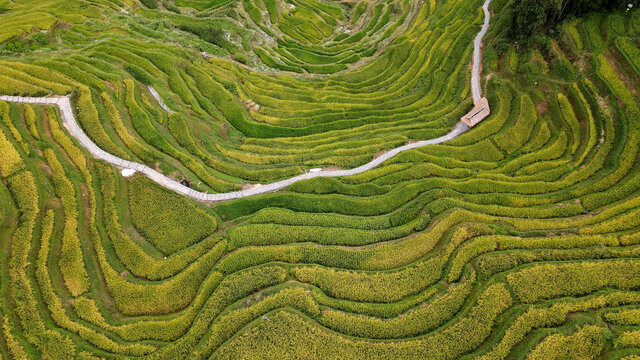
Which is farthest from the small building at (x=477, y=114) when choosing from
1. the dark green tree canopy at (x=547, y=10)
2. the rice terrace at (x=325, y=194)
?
the dark green tree canopy at (x=547, y=10)

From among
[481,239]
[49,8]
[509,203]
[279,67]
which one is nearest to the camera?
[481,239]

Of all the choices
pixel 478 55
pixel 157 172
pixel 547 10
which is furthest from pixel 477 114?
pixel 157 172

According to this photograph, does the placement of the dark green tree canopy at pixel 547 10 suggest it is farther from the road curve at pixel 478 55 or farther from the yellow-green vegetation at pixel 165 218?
the yellow-green vegetation at pixel 165 218

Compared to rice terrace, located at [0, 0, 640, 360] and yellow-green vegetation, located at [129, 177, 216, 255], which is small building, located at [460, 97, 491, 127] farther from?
yellow-green vegetation, located at [129, 177, 216, 255]

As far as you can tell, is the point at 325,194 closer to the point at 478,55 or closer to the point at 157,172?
the point at 157,172

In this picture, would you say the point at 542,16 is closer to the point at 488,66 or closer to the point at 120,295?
the point at 488,66

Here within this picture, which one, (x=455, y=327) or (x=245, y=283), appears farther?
(x=245, y=283)

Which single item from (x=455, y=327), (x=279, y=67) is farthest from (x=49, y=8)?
(x=455, y=327)

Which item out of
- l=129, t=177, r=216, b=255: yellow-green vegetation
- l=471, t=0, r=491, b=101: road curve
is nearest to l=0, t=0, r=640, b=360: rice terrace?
l=129, t=177, r=216, b=255: yellow-green vegetation
